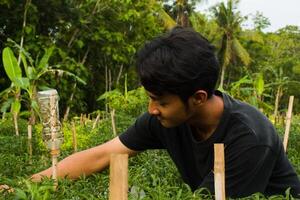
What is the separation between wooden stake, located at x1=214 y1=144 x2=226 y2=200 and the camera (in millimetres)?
1528

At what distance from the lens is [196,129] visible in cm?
216

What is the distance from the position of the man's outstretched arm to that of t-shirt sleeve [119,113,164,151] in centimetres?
3

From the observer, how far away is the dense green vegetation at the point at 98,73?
9.42 ft

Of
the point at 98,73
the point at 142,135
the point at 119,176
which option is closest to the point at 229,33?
the point at 98,73

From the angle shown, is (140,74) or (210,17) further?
(210,17)

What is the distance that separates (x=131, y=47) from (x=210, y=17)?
46.0 feet

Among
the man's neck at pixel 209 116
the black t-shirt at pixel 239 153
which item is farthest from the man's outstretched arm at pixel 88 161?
the man's neck at pixel 209 116

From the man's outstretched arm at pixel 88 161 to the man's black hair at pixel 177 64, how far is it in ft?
2.00

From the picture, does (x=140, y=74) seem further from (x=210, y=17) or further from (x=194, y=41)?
(x=210, y=17)

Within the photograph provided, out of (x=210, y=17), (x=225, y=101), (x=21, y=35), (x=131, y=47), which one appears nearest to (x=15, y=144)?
(x=225, y=101)

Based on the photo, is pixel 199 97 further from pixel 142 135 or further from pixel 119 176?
pixel 119 176

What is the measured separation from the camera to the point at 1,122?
7715 mm

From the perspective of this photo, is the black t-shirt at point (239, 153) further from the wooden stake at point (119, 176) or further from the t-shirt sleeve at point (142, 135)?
the wooden stake at point (119, 176)

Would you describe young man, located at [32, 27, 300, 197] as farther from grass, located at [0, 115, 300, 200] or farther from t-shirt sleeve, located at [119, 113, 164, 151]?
grass, located at [0, 115, 300, 200]
